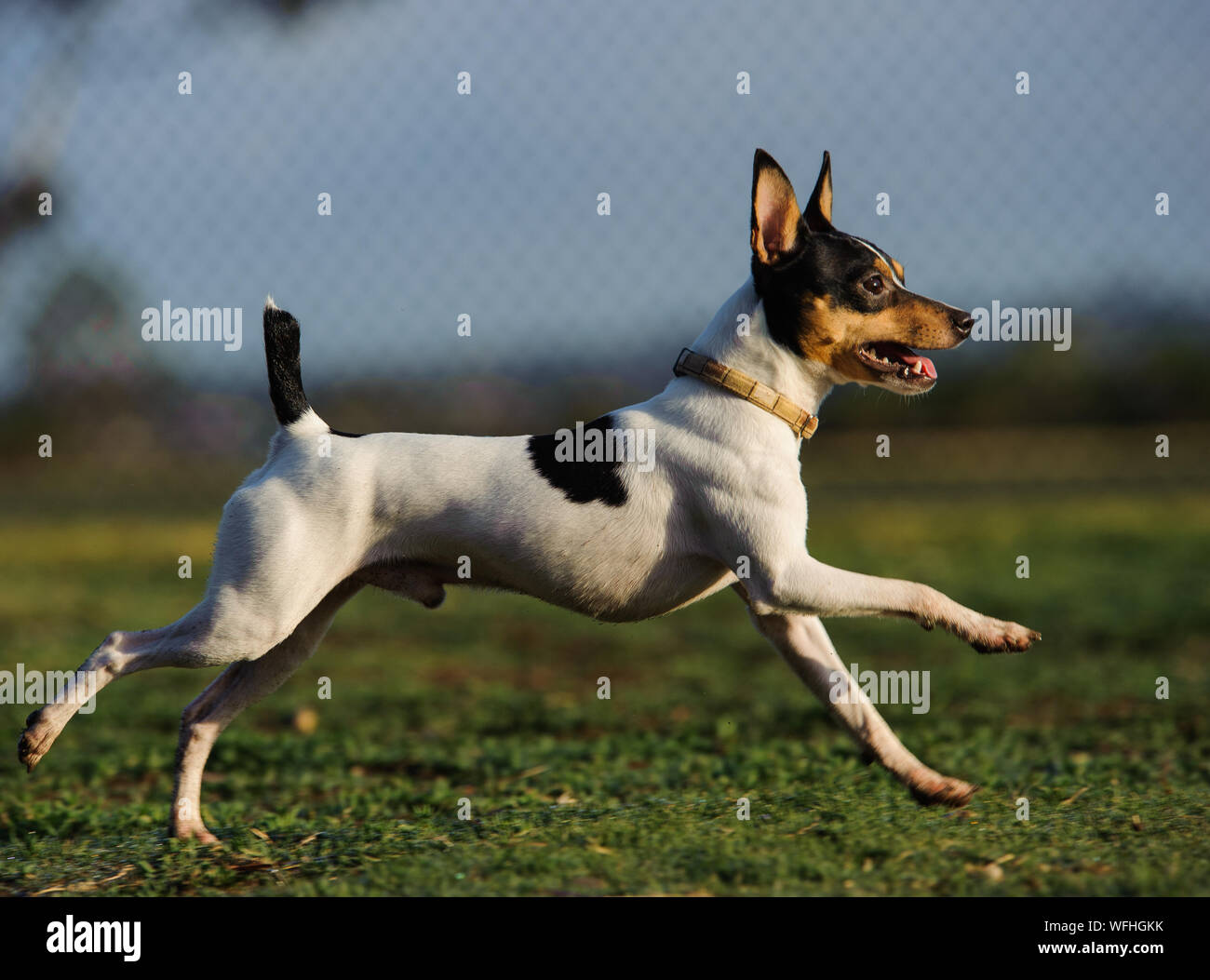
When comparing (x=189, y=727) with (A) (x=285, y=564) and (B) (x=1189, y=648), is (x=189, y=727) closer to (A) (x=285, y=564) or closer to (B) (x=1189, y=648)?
(A) (x=285, y=564)

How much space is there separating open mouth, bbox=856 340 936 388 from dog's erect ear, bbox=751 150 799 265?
1.36 ft

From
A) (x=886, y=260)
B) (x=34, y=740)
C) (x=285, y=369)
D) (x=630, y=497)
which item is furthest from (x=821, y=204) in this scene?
(x=34, y=740)

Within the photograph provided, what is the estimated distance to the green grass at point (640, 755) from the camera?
3646mm

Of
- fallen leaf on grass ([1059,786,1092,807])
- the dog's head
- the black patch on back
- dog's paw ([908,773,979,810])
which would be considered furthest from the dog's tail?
fallen leaf on grass ([1059,786,1092,807])

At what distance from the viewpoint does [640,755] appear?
19.2ft

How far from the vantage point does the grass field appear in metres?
3.65

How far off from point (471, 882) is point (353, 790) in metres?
2.08

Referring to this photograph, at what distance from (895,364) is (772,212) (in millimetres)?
617

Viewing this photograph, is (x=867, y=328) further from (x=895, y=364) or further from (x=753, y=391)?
(x=753, y=391)

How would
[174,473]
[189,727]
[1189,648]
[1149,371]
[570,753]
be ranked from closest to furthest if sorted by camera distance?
1. [189,727]
2. [570,753]
3. [1189,648]
4. [174,473]
5. [1149,371]

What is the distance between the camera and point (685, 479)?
3.92 metres

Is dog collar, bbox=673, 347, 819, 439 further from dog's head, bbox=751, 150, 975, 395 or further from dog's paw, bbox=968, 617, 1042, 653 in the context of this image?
dog's paw, bbox=968, 617, 1042, 653

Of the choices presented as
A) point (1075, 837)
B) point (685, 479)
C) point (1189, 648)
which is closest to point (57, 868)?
point (685, 479)

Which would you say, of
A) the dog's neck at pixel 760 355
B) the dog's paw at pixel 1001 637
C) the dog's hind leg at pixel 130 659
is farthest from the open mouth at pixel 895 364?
the dog's hind leg at pixel 130 659
